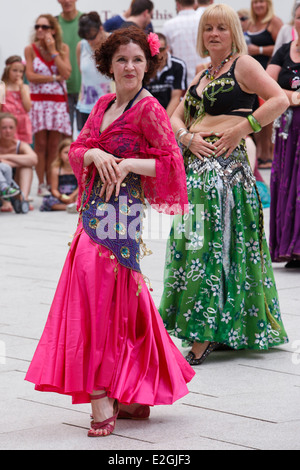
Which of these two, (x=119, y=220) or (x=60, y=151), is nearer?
(x=119, y=220)

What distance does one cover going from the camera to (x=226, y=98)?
4.70 m

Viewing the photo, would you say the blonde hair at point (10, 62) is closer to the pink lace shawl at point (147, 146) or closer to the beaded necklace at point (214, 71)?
Result: the beaded necklace at point (214, 71)

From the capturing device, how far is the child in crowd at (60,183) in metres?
10.0

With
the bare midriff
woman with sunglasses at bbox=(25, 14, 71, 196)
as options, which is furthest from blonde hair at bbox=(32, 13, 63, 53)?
the bare midriff

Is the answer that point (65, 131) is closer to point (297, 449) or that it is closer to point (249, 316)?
point (249, 316)

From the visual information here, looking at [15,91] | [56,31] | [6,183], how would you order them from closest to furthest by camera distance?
[6,183] → [56,31] → [15,91]

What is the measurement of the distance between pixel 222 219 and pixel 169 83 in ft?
17.0

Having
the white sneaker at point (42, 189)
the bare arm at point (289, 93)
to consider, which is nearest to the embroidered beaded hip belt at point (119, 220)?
the bare arm at point (289, 93)

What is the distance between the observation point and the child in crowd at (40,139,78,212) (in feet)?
32.8

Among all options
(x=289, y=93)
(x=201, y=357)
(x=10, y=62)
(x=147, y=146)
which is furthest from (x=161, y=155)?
(x=10, y=62)

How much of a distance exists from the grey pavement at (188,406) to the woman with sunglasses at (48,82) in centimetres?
482

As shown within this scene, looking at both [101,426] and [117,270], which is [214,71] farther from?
[101,426]

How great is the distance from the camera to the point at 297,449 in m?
Answer: 3.38
